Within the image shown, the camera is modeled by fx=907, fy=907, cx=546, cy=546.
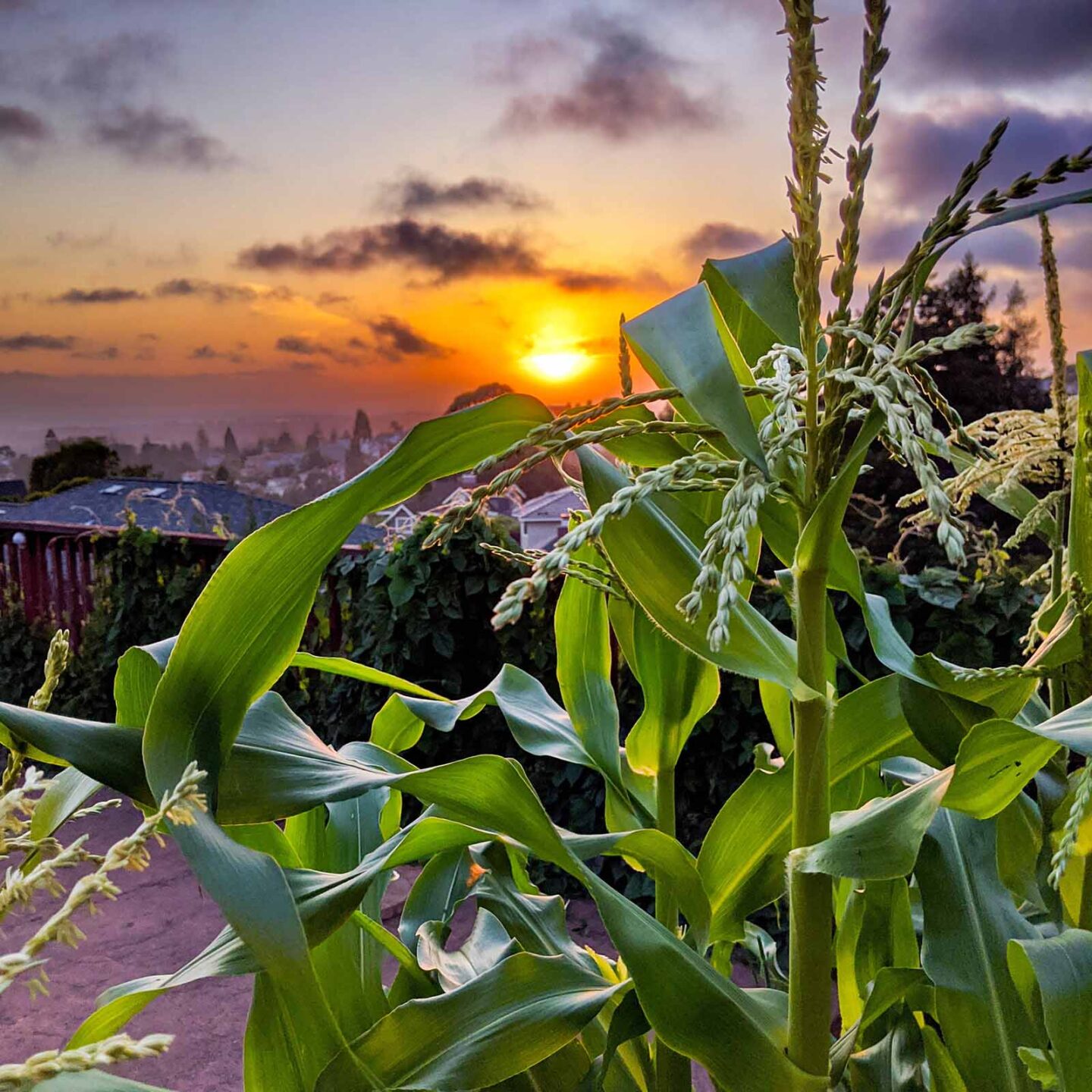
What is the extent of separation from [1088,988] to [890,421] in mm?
394

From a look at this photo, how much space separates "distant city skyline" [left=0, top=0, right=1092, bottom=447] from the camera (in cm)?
524

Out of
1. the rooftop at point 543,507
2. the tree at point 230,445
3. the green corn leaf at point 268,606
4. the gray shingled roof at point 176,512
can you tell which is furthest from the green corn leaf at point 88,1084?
the tree at point 230,445

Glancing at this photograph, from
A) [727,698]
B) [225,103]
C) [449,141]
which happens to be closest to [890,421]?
[727,698]

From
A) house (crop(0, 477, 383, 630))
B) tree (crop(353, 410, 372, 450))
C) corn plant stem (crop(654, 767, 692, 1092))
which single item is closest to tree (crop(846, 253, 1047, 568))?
tree (crop(353, 410, 372, 450))

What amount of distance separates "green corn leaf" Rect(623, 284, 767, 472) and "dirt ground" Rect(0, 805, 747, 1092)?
1.94 m

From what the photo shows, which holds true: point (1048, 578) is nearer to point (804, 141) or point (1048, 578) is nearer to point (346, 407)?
point (804, 141)

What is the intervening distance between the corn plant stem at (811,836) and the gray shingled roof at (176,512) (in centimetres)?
312

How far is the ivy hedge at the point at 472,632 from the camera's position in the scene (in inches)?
95.6

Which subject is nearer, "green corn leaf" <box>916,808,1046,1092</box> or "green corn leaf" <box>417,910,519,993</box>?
"green corn leaf" <box>916,808,1046,1092</box>

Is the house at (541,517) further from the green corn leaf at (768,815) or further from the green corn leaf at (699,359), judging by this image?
the green corn leaf at (699,359)

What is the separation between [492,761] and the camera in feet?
1.95

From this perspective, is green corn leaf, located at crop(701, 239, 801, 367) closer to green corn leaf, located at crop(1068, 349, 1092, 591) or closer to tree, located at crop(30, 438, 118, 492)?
green corn leaf, located at crop(1068, 349, 1092, 591)

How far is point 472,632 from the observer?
3254 millimetres

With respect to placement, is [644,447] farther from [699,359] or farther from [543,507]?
[543,507]
